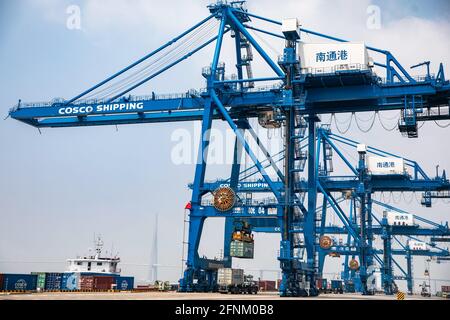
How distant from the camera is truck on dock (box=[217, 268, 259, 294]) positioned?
45094mm

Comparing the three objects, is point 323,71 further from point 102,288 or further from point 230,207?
point 102,288

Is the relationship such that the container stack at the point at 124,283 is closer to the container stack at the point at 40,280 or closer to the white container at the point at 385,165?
the container stack at the point at 40,280

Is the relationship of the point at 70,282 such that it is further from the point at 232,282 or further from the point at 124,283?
the point at 232,282

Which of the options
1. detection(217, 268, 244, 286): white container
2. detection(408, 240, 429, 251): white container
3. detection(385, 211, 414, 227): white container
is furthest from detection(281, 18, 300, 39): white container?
detection(408, 240, 429, 251): white container

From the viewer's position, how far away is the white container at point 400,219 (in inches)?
3319

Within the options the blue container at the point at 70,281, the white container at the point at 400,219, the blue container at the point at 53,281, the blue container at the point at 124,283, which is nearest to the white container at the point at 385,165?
the white container at the point at 400,219

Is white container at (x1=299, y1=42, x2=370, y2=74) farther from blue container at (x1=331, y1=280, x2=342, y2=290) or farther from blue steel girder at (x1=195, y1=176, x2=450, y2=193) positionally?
blue container at (x1=331, y1=280, x2=342, y2=290)

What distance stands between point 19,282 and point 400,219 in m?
59.9

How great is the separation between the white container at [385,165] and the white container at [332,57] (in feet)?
78.1

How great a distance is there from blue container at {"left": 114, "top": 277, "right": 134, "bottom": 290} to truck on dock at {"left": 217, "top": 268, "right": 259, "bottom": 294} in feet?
32.3

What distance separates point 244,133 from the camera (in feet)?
174

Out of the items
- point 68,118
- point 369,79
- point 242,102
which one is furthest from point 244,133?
point 68,118

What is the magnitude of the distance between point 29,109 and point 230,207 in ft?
74.3

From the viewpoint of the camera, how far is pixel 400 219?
278 ft
